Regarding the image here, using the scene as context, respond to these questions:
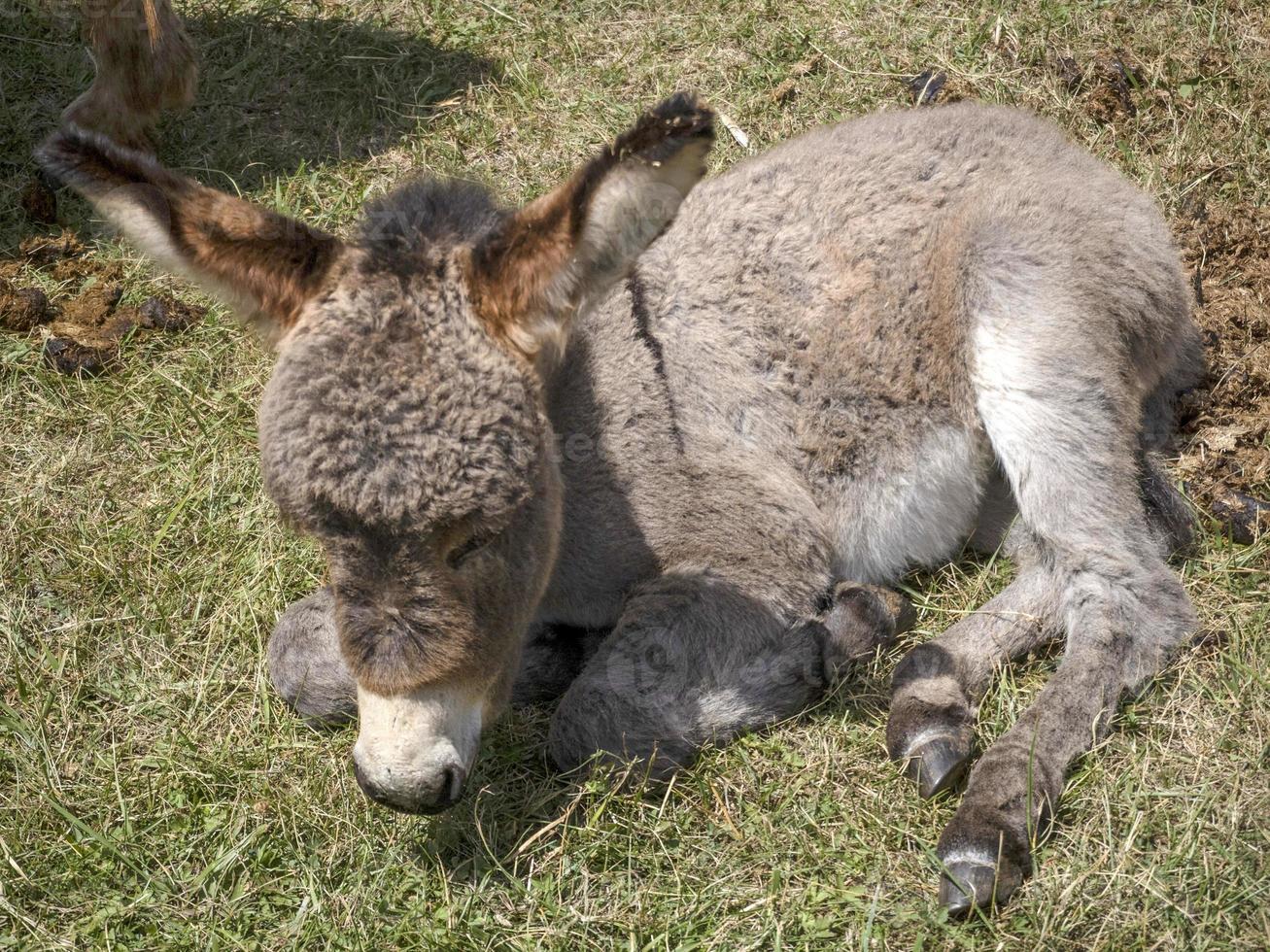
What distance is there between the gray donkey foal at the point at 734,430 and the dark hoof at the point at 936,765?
0.03ft

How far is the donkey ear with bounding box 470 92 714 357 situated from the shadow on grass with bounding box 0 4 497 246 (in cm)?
370

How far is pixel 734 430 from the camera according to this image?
167 inches

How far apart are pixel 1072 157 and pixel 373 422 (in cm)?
327

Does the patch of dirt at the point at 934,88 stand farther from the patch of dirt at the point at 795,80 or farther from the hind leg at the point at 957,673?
the hind leg at the point at 957,673

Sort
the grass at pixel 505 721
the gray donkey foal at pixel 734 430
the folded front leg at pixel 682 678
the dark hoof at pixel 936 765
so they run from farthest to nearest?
1. the folded front leg at pixel 682 678
2. the dark hoof at pixel 936 765
3. the grass at pixel 505 721
4. the gray donkey foal at pixel 734 430

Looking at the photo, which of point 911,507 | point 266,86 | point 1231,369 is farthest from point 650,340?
point 266,86

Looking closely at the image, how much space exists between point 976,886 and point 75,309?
4794 mm

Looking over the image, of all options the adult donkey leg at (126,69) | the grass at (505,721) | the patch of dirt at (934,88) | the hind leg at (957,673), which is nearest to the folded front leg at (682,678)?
the grass at (505,721)

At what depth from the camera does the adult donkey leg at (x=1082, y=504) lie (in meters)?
3.96

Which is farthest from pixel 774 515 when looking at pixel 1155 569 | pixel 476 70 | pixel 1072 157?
pixel 476 70

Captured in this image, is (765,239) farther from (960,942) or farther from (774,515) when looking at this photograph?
(960,942)

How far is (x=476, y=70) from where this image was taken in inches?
270

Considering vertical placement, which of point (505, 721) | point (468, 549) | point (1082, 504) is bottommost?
point (505, 721)

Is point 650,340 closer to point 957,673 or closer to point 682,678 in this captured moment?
point 682,678
